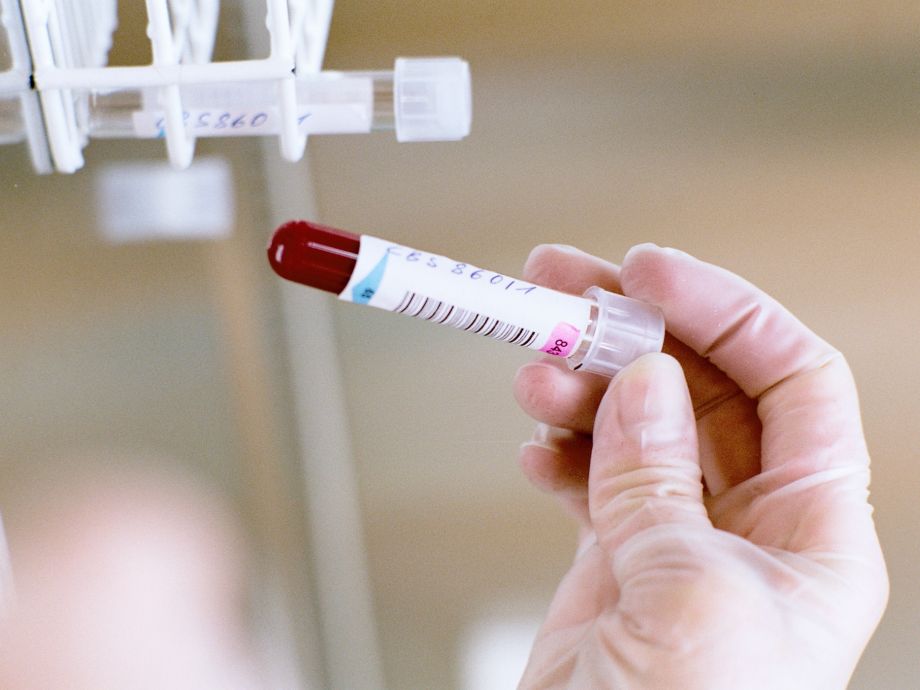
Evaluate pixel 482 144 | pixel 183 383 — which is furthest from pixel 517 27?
pixel 183 383

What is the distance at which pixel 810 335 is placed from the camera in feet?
1.82

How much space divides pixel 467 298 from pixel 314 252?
88mm

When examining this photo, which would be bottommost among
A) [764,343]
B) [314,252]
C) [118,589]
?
[118,589]

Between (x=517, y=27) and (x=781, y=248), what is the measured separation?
1.01ft

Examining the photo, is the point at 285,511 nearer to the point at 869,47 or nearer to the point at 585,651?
the point at 585,651

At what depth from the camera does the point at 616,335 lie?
51cm

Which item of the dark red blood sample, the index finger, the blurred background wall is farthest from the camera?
the blurred background wall

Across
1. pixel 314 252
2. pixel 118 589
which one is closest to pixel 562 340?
pixel 314 252

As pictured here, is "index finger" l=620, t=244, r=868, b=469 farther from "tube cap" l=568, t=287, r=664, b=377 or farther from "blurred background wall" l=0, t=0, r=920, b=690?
"blurred background wall" l=0, t=0, r=920, b=690

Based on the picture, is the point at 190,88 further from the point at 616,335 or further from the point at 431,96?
the point at 616,335

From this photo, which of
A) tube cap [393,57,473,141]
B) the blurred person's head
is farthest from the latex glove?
the blurred person's head

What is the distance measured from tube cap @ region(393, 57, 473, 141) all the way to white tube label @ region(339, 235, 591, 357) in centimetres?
11

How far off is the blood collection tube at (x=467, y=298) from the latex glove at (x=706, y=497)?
3cm

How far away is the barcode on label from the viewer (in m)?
0.45
